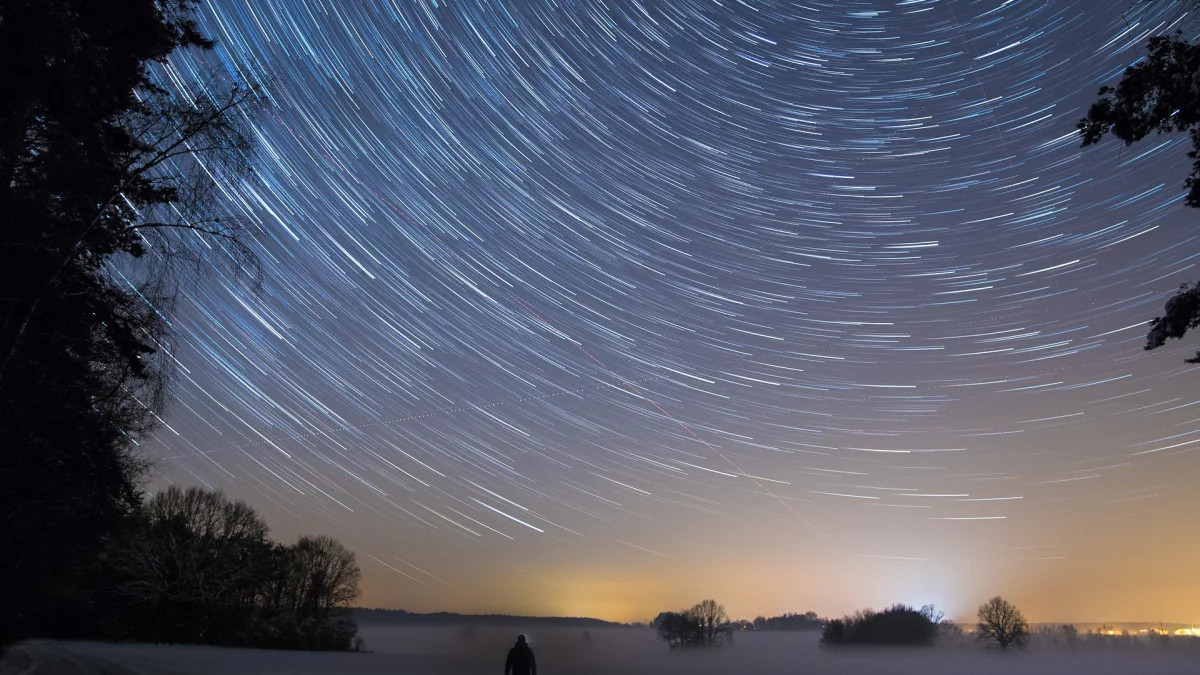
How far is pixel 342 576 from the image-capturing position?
51.7 metres

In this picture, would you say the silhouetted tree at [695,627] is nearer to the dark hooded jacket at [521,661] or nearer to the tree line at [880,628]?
the tree line at [880,628]

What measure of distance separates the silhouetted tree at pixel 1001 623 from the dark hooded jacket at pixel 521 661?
104 metres

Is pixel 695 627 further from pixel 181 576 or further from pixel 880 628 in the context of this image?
pixel 181 576

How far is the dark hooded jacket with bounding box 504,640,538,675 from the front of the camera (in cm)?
1035

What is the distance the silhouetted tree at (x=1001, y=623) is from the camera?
92125 millimetres

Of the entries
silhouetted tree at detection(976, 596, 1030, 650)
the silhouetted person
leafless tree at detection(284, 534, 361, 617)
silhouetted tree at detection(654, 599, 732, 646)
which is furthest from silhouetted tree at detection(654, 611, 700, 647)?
the silhouetted person

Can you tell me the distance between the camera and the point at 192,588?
34.2 meters

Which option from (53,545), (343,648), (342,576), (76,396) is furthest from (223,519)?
(76,396)

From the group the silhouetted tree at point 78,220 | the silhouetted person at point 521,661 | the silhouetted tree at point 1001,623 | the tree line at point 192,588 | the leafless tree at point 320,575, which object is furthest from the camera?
the silhouetted tree at point 1001,623

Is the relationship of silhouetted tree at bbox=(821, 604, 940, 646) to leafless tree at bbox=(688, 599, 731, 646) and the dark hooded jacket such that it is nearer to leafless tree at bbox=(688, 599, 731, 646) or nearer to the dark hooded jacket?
leafless tree at bbox=(688, 599, 731, 646)

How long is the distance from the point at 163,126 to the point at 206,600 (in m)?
35.3

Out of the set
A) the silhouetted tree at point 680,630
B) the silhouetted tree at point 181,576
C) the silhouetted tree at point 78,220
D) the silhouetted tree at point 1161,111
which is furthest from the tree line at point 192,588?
the silhouetted tree at point 680,630

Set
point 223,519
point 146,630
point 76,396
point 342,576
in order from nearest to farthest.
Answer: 1. point 76,396
2. point 146,630
3. point 223,519
4. point 342,576

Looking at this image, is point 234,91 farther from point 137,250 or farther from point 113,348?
point 113,348
